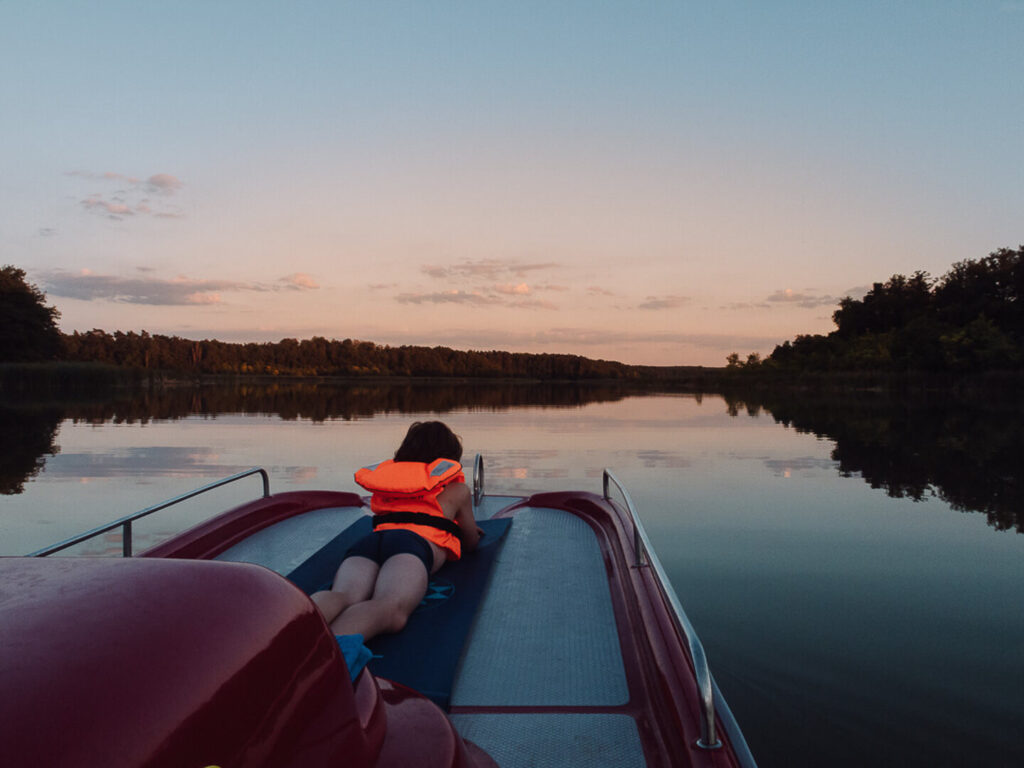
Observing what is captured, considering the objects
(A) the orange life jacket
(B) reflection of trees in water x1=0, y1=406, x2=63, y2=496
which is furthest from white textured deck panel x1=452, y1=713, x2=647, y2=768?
(B) reflection of trees in water x1=0, y1=406, x2=63, y2=496

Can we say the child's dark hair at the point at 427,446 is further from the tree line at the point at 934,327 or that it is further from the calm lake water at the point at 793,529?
the tree line at the point at 934,327

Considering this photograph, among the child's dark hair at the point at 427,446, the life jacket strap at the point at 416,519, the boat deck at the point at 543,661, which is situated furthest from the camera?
the child's dark hair at the point at 427,446

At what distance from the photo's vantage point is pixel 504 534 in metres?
4.50

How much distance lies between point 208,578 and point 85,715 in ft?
1.18

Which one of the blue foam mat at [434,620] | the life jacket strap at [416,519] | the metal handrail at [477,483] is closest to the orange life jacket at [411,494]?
the life jacket strap at [416,519]

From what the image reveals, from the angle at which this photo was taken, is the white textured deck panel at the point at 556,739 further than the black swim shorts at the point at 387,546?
No

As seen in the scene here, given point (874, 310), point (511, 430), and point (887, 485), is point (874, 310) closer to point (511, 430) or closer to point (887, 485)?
point (511, 430)

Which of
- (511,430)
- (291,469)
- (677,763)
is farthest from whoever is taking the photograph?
(511,430)

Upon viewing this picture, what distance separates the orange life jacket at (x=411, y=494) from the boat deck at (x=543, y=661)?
1.57 ft

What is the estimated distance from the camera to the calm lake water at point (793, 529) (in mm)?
3572

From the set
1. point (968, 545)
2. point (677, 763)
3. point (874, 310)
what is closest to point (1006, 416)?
point (968, 545)

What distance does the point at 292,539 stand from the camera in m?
4.63

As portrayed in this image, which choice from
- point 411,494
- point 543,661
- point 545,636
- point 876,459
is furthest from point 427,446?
point 876,459

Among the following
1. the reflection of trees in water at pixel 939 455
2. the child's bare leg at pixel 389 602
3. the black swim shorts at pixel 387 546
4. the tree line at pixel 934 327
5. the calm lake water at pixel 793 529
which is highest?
the tree line at pixel 934 327
